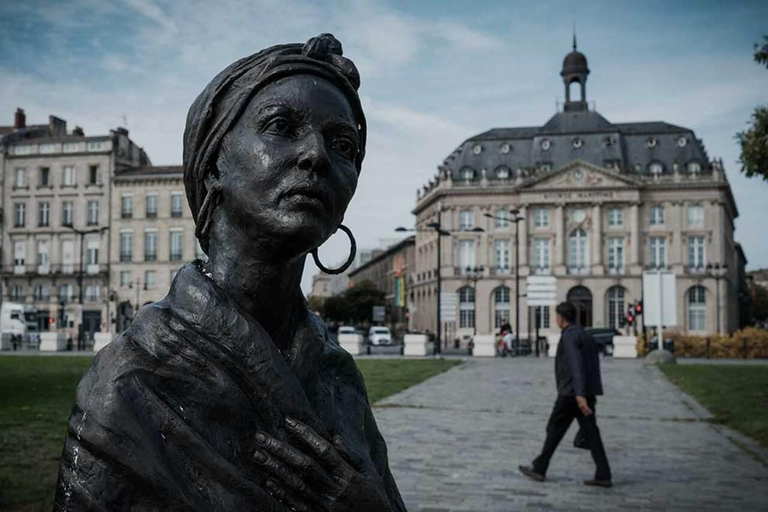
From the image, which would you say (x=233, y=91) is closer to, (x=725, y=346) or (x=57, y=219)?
(x=725, y=346)

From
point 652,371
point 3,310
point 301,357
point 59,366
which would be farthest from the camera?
point 3,310

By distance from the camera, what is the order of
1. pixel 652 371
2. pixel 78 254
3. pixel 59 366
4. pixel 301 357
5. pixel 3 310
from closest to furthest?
1. pixel 301 357
2. pixel 59 366
3. pixel 652 371
4. pixel 3 310
5. pixel 78 254

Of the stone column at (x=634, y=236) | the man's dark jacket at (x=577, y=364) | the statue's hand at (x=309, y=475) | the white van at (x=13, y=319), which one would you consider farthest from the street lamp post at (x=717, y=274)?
the statue's hand at (x=309, y=475)

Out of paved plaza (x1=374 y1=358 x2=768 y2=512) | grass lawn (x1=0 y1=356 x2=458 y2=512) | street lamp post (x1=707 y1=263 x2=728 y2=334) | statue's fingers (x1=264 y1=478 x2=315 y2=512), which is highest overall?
street lamp post (x1=707 y1=263 x2=728 y2=334)

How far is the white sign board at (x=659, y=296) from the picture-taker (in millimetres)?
25250

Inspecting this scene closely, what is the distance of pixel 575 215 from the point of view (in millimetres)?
64500

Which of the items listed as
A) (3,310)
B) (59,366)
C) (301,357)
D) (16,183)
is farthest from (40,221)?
(301,357)

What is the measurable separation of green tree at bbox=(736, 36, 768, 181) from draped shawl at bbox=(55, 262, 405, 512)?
43.7 feet

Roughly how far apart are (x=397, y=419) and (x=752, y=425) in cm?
534

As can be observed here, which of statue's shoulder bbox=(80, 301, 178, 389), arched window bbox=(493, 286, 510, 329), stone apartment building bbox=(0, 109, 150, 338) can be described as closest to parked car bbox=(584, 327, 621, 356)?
arched window bbox=(493, 286, 510, 329)

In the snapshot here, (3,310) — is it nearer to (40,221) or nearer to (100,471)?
(40,221)

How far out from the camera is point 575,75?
72125 mm

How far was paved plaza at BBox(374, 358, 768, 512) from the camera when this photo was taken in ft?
23.0

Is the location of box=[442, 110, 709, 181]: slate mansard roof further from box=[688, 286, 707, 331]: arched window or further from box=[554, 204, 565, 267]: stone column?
box=[688, 286, 707, 331]: arched window
